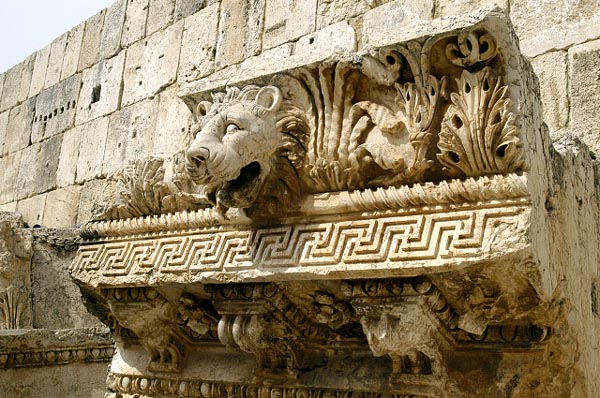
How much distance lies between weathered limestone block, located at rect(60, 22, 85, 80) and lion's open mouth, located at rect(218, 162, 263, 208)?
17.7 feet

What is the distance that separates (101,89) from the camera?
6.63 m

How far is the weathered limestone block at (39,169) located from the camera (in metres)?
7.05

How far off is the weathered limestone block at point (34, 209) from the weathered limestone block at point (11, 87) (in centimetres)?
143

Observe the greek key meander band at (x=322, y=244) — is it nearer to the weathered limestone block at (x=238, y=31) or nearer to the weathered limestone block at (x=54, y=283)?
the weathered limestone block at (x=54, y=283)

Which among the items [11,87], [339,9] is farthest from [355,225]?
[11,87]

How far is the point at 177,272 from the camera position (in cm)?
241

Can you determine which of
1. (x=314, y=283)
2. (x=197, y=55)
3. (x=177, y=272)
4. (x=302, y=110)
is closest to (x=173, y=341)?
(x=177, y=272)

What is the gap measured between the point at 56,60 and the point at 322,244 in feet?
20.4

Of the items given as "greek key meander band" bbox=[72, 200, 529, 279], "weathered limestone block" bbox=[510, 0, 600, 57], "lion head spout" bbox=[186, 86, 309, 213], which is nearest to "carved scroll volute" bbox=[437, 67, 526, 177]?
"greek key meander band" bbox=[72, 200, 529, 279]

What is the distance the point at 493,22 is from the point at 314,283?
87 cm

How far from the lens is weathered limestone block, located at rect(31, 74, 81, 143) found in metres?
7.03

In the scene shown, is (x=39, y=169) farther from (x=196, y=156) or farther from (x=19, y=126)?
(x=196, y=156)

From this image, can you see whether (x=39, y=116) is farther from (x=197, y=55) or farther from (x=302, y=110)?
(x=302, y=110)

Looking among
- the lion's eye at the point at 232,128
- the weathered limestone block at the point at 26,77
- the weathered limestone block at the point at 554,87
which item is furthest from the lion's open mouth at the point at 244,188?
the weathered limestone block at the point at 26,77
